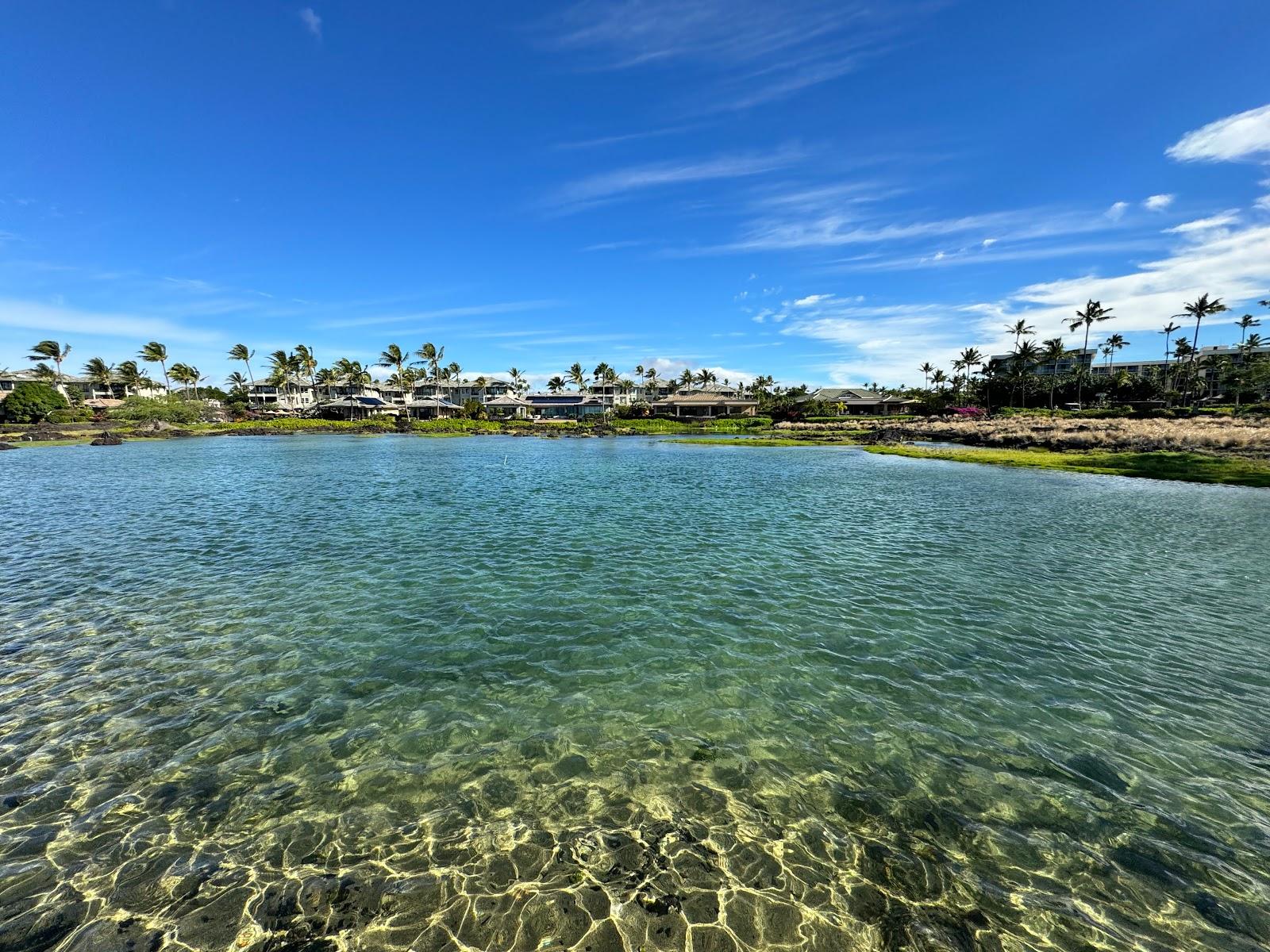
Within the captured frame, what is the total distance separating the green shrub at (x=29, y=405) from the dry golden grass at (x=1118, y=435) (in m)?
160

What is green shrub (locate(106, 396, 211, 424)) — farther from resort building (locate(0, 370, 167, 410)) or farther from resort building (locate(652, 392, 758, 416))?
resort building (locate(652, 392, 758, 416))

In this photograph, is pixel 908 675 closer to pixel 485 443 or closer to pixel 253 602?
pixel 253 602

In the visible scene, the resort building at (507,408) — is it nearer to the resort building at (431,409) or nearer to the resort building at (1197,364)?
the resort building at (431,409)

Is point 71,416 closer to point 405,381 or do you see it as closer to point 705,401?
point 405,381

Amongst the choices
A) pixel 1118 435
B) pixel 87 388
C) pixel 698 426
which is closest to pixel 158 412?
pixel 87 388

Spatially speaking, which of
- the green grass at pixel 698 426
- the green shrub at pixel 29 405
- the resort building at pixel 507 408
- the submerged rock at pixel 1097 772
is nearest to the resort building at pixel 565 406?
the resort building at pixel 507 408

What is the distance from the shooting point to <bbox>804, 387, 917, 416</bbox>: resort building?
134 m

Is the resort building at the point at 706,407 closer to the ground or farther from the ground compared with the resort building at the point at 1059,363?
closer to the ground

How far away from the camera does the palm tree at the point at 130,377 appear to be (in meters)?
141

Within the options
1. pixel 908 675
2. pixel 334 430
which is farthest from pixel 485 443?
pixel 908 675

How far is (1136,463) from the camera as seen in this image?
4559cm

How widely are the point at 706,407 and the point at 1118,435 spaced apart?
3427 inches

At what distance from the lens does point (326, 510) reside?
28.7 m

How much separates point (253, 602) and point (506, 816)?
11.8 metres
